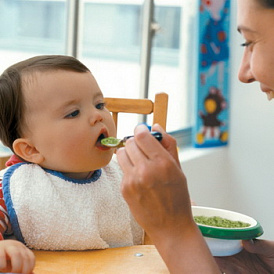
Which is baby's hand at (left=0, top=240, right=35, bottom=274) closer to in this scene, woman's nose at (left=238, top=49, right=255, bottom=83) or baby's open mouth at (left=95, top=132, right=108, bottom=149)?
baby's open mouth at (left=95, top=132, right=108, bottom=149)

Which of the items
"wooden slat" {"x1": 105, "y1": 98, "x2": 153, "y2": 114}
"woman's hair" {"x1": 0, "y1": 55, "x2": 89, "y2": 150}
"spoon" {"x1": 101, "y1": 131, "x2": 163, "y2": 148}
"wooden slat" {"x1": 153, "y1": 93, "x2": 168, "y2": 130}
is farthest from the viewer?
"wooden slat" {"x1": 105, "y1": 98, "x2": 153, "y2": 114}

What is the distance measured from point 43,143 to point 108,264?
298mm

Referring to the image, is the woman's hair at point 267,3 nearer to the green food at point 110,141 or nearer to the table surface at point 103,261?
the green food at point 110,141

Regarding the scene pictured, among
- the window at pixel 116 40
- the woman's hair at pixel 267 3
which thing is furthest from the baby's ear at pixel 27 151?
the window at pixel 116 40

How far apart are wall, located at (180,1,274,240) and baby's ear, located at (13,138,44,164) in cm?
242

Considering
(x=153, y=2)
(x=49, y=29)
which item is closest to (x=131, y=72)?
(x=153, y=2)

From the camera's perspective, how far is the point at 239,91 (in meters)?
3.79

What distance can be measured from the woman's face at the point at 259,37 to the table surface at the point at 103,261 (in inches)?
16.2

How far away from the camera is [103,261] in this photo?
3.77 feet

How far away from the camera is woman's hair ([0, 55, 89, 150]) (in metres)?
1.24

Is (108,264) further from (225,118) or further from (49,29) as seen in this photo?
(225,118)

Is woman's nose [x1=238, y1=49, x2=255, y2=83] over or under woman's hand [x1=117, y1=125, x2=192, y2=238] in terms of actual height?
over

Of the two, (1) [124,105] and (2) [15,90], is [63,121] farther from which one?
(1) [124,105]

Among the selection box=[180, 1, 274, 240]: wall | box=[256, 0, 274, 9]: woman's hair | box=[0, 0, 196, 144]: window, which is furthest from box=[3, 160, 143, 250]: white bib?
box=[180, 1, 274, 240]: wall
